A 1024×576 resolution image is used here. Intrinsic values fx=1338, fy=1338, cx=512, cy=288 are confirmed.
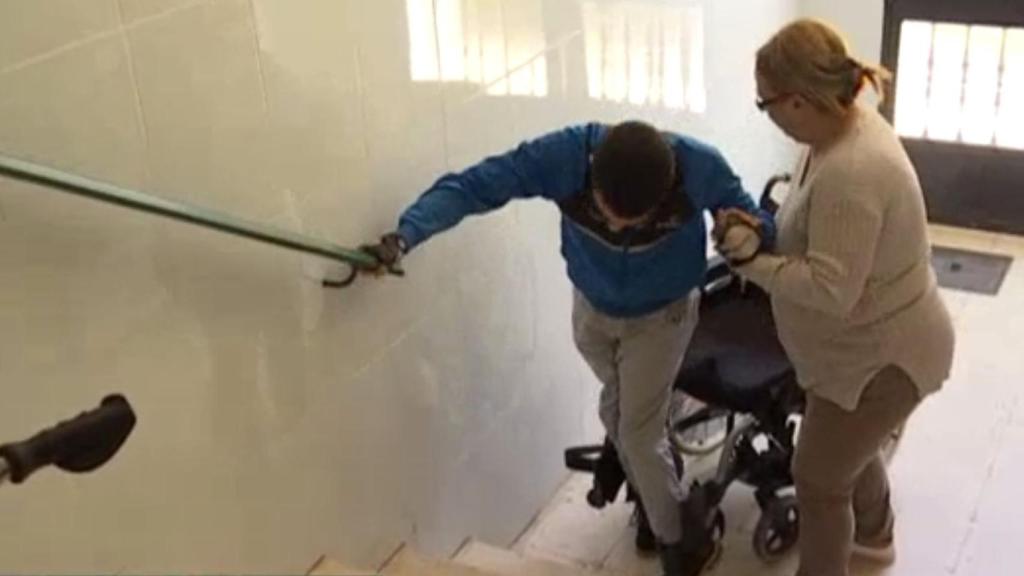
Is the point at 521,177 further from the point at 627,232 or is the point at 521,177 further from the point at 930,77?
the point at 930,77

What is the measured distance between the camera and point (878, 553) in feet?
10.5

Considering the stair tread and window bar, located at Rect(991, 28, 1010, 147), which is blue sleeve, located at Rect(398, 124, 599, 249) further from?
window bar, located at Rect(991, 28, 1010, 147)

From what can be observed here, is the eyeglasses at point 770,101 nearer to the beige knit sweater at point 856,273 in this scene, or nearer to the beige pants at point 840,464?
the beige knit sweater at point 856,273

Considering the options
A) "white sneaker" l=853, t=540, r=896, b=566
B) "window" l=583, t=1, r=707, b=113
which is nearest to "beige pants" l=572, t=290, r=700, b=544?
"white sneaker" l=853, t=540, r=896, b=566

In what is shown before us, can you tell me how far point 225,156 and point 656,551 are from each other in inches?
63.8

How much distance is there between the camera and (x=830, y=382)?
2.65m

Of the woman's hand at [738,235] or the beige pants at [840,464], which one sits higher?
the woman's hand at [738,235]

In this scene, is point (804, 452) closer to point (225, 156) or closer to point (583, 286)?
point (583, 286)

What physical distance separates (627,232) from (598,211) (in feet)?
0.24

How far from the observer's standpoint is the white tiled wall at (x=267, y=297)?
6.47 ft

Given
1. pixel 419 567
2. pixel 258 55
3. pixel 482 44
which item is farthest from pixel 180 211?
pixel 419 567

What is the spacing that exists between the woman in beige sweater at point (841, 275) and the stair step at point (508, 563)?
609 mm

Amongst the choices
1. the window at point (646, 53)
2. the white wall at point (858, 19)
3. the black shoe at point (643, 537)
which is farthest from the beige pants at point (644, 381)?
the white wall at point (858, 19)

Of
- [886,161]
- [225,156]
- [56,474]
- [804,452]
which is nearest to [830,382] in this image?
[804,452]
